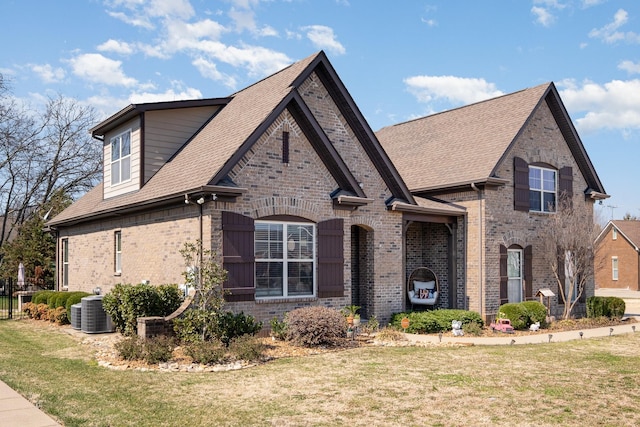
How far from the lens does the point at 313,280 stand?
16.1m

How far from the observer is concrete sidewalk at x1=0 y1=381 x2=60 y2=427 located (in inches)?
292

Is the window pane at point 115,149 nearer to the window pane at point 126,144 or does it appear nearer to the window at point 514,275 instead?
the window pane at point 126,144

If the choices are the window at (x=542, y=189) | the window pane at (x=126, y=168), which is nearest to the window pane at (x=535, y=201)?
the window at (x=542, y=189)

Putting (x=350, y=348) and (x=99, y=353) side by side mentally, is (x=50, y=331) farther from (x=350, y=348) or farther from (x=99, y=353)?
(x=350, y=348)

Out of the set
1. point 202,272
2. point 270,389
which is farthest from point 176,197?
point 270,389

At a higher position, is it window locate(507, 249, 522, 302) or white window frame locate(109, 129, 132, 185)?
white window frame locate(109, 129, 132, 185)

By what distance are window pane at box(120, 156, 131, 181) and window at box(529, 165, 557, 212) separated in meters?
13.6

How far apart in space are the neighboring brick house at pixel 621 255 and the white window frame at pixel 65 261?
38.0 m

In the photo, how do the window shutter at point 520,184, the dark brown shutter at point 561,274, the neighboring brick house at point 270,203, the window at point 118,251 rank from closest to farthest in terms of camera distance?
the neighboring brick house at point 270,203 → the window at point 118,251 → the window shutter at point 520,184 → the dark brown shutter at point 561,274

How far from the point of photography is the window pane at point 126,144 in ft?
61.6

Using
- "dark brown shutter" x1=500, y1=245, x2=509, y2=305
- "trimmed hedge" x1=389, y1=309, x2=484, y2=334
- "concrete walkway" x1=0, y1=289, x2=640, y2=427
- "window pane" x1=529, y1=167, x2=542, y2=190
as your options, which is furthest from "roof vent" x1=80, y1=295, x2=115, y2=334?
"window pane" x1=529, y1=167, x2=542, y2=190

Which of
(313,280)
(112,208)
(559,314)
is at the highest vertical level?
(112,208)

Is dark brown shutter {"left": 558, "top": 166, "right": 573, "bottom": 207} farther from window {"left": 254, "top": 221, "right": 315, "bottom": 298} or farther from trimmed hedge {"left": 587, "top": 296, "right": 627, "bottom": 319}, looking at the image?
window {"left": 254, "top": 221, "right": 315, "bottom": 298}

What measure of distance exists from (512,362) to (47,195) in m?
38.4
